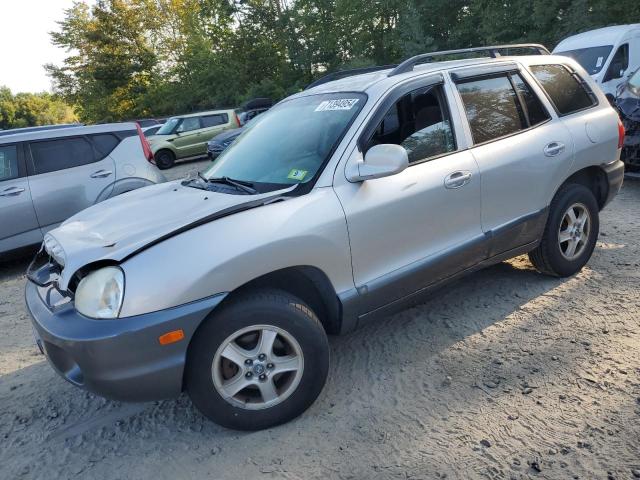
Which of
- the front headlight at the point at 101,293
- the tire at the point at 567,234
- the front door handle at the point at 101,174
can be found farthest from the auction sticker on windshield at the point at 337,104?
the front door handle at the point at 101,174

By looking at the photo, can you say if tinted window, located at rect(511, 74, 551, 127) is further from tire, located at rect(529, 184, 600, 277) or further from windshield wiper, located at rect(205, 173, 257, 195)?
windshield wiper, located at rect(205, 173, 257, 195)

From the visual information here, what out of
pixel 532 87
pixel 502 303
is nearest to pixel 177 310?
pixel 502 303

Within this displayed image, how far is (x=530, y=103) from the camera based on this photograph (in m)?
3.75

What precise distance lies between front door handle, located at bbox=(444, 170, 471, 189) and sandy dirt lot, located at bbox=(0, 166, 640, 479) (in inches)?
39.9

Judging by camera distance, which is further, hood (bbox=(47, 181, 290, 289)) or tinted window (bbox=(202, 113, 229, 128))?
tinted window (bbox=(202, 113, 229, 128))

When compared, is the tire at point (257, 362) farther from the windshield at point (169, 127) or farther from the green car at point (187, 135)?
the windshield at point (169, 127)

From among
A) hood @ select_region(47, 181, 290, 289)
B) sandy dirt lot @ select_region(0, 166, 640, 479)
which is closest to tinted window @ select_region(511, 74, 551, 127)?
sandy dirt lot @ select_region(0, 166, 640, 479)

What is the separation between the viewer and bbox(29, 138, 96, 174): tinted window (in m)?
6.21

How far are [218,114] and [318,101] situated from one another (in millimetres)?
14842

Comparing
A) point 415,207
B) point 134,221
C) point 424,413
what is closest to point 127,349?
point 134,221

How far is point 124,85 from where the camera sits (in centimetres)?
4056

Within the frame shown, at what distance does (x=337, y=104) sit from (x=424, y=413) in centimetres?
191

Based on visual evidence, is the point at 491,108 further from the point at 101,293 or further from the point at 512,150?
the point at 101,293

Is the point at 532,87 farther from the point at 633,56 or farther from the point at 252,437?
the point at 633,56
